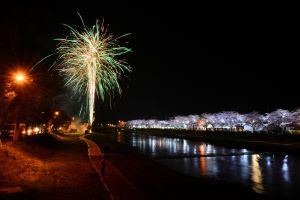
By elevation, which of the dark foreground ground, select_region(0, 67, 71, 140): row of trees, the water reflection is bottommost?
the water reflection

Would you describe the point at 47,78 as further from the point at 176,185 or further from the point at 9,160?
the point at 176,185

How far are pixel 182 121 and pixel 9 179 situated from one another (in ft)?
587

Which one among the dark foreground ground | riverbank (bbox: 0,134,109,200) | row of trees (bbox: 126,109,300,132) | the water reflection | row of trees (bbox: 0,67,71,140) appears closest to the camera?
riverbank (bbox: 0,134,109,200)

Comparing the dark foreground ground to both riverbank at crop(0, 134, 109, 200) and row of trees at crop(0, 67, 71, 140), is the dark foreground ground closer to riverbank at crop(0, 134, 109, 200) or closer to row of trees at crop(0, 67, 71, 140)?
riverbank at crop(0, 134, 109, 200)

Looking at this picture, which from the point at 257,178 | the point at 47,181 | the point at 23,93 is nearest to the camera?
the point at 47,181

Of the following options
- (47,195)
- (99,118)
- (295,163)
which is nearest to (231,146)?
(295,163)

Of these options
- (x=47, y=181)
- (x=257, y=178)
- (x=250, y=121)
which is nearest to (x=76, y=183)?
(x=47, y=181)

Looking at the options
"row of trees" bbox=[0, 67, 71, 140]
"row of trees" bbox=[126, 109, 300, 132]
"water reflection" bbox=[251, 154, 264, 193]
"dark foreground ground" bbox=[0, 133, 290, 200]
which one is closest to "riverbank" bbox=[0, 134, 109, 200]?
"dark foreground ground" bbox=[0, 133, 290, 200]

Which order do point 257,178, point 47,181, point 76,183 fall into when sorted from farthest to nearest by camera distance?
point 257,178
point 76,183
point 47,181

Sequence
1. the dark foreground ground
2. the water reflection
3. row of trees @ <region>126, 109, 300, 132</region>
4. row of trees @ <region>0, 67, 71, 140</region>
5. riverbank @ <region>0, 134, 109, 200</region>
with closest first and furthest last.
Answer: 1. riverbank @ <region>0, 134, 109, 200</region>
2. the dark foreground ground
3. the water reflection
4. row of trees @ <region>0, 67, 71, 140</region>
5. row of trees @ <region>126, 109, 300, 132</region>

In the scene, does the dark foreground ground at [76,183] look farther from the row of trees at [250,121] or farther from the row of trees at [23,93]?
the row of trees at [250,121]

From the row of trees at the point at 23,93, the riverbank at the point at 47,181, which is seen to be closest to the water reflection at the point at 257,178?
the riverbank at the point at 47,181

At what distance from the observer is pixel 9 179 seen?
14211mm

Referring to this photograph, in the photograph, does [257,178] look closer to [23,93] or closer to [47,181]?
[47,181]
